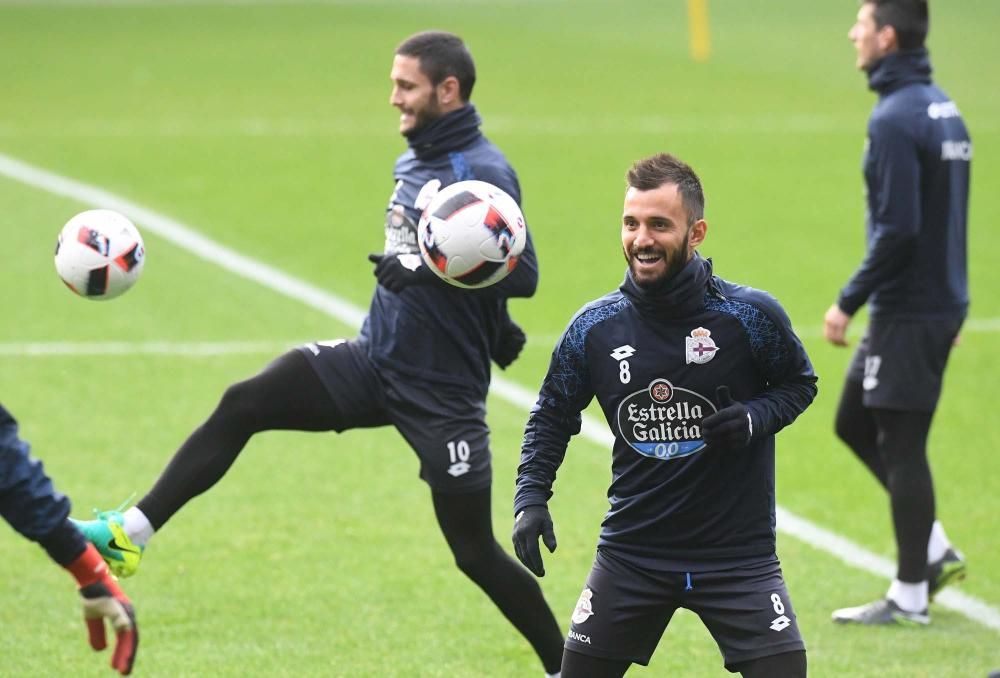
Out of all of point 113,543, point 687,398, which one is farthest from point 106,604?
point 687,398

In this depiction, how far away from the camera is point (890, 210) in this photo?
7680mm

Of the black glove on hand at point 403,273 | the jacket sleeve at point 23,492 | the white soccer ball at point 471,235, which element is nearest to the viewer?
the jacket sleeve at point 23,492

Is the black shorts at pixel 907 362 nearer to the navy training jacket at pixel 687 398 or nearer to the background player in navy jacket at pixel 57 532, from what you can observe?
the navy training jacket at pixel 687 398

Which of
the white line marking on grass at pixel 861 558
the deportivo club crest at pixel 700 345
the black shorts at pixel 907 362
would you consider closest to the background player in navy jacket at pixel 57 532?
the deportivo club crest at pixel 700 345

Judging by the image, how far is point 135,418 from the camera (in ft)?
36.5

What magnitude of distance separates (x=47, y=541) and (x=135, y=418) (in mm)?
5925

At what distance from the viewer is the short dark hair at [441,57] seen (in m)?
7.04

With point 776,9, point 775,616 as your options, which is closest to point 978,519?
point 775,616

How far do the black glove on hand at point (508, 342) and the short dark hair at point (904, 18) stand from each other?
2.35 metres

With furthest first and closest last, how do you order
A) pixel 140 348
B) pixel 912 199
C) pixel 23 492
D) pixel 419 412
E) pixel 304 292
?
pixel 304 292
pixel 140 348
pixel 912 199
pixel 419 412
pixel 23 492

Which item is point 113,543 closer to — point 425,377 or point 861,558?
point 425,377

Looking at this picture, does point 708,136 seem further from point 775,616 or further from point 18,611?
point 775,616

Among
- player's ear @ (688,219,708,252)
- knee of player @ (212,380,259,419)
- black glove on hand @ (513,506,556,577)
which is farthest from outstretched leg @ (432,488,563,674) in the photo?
player's ear @ (688,219,708,252)

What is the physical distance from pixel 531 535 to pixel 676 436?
567mm
